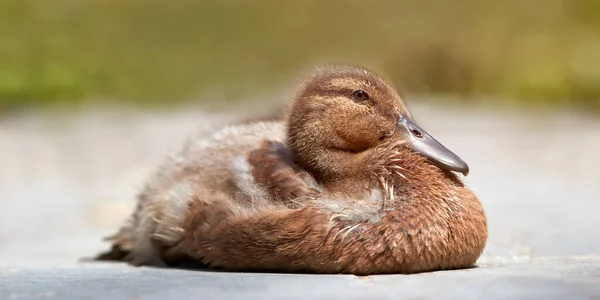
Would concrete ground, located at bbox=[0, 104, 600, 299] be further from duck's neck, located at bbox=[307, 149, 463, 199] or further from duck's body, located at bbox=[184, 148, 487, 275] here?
duck's neck, located at bbox=[307, 149, 463, 199]

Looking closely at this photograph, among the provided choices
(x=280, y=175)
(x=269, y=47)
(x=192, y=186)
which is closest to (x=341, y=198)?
(x=280, y=175)

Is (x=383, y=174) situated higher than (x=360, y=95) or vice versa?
(x=360, y=95)

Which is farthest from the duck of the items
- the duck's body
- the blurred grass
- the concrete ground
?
the blurred grass

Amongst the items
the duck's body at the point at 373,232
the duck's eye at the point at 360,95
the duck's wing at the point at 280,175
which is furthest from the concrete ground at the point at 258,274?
the duck's eye at the point at 360,95

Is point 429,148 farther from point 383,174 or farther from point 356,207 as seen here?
point 356,207

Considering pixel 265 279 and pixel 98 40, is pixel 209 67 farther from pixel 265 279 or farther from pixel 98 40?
pixel 265 279

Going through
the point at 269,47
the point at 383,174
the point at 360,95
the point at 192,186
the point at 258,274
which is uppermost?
the point at 269,47
